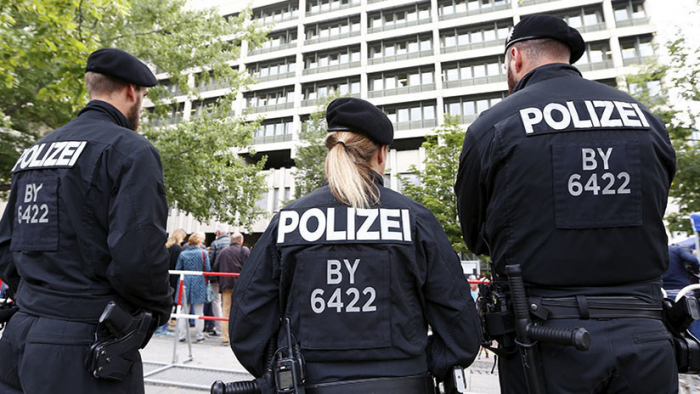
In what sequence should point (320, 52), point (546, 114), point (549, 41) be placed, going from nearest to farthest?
point (546, 114) < point (549, 41) < point (320, 52)

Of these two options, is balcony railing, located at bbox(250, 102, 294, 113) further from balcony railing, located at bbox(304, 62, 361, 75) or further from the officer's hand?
the officer's hand

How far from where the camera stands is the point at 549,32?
212 centimetres

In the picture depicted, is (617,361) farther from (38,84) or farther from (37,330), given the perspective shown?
(38,84)

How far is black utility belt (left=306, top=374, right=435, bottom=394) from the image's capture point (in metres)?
1.51

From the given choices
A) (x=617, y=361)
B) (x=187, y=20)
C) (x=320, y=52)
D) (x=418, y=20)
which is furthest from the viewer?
(x=320, y=52)

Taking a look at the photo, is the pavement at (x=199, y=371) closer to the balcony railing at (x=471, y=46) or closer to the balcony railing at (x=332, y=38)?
the balcony railing at (x=471, y=46)

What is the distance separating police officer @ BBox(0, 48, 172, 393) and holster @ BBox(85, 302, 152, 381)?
0.05 meters

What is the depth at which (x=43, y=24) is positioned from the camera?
5715mm

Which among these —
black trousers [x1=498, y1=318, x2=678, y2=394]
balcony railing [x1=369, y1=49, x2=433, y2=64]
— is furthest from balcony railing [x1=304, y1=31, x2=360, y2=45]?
black trousers [x1=498, y1=318, x2=678, y2=394]

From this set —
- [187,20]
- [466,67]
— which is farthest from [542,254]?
[466,67]

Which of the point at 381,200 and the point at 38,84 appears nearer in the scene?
the point at 381,200

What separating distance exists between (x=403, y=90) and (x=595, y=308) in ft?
102

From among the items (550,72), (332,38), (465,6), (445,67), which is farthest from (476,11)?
Answer: (550,72)

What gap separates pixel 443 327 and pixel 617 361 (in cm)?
67
